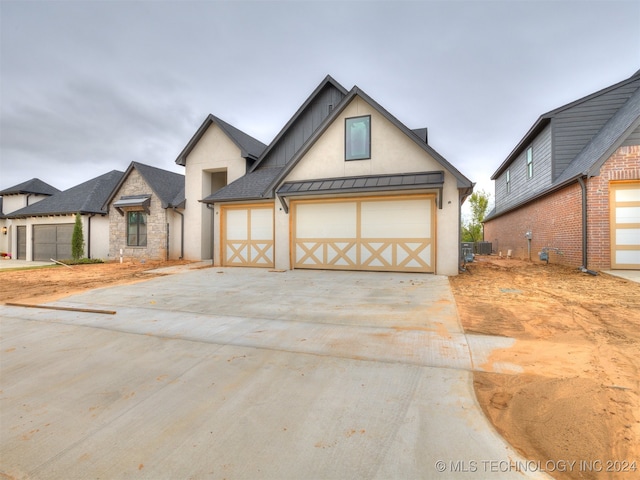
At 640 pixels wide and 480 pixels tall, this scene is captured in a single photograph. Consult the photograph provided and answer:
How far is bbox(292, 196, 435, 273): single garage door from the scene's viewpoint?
10672mm

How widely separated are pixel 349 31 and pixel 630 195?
14211 mm

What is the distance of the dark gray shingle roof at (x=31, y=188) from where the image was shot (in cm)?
2370

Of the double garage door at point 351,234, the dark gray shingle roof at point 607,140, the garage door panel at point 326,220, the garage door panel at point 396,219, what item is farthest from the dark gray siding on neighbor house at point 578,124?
the garage door panel at point 326,220

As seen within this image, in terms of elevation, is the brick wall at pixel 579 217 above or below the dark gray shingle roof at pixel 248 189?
below

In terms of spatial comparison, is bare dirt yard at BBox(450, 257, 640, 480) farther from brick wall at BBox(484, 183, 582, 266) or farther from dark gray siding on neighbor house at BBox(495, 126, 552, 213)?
dark gray siding on neighbor house at BBox(495, 126, 552, 213)

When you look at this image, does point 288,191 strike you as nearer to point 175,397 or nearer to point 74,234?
point 175,397

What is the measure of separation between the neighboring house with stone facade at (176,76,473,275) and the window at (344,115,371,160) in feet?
0.13

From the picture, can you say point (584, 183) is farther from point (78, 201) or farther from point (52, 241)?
point (52, 241)

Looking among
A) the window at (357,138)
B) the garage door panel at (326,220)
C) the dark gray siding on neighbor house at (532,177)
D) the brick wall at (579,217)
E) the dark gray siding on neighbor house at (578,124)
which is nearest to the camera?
the brick wall at (579,217)

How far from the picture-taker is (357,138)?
11383mm

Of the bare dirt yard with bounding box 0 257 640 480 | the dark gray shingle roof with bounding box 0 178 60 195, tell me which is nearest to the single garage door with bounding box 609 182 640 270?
the bare dirt yard with bounding box 0 257 640 480

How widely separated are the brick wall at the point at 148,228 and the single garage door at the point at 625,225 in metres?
20.0

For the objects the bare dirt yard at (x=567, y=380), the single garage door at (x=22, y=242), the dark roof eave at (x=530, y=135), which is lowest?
the bare dirt yard at (x=567, y=380)

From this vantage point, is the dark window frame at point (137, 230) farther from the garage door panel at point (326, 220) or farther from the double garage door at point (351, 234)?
the garage door panel at point (326, 220)
